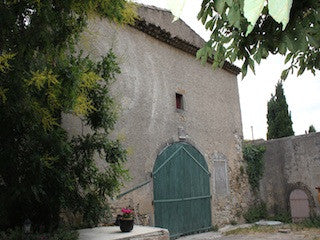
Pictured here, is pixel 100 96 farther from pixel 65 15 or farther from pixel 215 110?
pixel 215 110

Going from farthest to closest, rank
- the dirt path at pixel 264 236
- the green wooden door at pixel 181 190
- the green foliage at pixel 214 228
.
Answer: the green foliage at pixel 214 228, the green wooden door at pixel 181 190, the dirt path at pixel 264 236

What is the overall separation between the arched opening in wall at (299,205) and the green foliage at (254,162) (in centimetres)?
Answer: 118

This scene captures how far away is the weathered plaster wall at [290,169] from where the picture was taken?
9547mm

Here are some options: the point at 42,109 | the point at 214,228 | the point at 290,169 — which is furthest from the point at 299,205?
Result: the point at 42,109

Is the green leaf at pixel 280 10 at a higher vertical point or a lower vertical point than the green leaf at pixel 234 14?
lower

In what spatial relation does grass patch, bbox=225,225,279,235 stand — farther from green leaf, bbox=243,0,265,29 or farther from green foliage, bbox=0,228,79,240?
green leaf, bbox=243,0,265,29

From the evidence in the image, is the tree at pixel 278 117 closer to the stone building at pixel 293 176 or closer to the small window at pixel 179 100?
the stone building at pixel 293 176

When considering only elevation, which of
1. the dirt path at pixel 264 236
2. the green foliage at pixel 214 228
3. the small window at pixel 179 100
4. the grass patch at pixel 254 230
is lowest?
the dirt path at pixel 264 236

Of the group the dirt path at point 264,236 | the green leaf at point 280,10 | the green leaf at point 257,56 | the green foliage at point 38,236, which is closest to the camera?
the green leaf at point 280,10

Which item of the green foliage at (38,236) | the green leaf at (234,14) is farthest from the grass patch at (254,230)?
the green leaf at (234,14)

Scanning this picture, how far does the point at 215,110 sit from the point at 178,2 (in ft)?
29.6

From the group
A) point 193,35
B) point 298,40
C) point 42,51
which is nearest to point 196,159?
point 193,35

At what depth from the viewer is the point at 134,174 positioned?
22.9 feet

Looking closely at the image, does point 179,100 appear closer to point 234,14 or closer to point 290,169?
point 290,169
